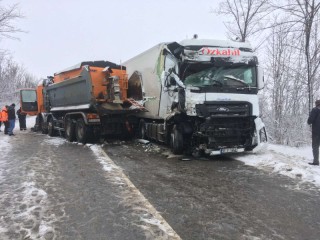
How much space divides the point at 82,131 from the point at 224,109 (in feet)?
21.7

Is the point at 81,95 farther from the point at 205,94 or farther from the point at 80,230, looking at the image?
the point at 80,230

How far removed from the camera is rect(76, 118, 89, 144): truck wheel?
1342 centimetres

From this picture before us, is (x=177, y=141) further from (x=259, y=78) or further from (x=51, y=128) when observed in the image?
(x=51, y=128)

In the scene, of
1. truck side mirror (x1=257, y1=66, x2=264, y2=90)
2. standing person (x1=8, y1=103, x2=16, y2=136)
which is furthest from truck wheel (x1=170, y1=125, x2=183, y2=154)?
standing person (x1=8, y1=103, x2=16, y2=136)

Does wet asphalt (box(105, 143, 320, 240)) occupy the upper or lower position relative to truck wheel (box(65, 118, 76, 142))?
lower

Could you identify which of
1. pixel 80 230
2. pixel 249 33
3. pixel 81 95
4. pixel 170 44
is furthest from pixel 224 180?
pixel 249 33

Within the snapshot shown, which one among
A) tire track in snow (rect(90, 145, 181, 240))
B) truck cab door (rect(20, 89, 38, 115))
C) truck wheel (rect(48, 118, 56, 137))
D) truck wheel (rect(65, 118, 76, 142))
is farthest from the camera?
truck cab door (rect(20, 89, 38, 115))

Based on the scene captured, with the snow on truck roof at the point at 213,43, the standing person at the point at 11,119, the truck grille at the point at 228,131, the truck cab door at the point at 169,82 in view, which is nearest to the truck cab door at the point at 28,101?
the standing person at the point at 11,119

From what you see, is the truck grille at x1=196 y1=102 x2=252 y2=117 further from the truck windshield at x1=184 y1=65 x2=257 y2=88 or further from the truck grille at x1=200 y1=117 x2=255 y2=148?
the truck windshield at x1=184 y1=65 x2=257 y2=88

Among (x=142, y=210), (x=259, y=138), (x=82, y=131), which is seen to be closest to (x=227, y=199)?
(x=142, y=210)

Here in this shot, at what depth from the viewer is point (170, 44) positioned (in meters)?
9.95

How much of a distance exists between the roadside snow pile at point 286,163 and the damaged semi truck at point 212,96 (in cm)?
41

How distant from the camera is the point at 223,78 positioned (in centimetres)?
968

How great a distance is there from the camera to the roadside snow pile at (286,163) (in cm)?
725
